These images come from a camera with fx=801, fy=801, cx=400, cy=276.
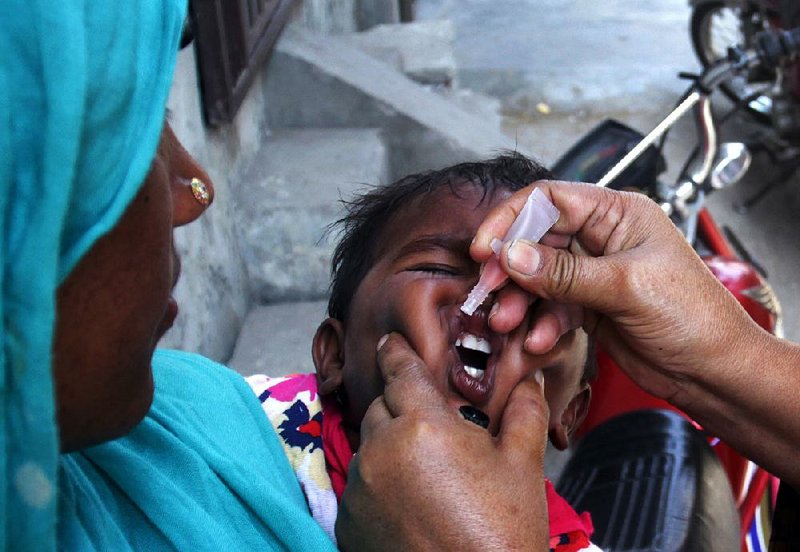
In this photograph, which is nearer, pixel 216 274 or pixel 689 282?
pixel 689 282

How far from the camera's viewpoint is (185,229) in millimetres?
2609

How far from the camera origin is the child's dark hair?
1.67 m

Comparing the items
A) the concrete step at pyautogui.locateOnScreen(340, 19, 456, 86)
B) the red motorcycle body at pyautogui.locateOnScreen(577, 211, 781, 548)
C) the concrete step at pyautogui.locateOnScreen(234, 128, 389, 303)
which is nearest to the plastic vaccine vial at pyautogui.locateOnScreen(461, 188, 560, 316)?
the red motorcycle body at pyautogui.locateOnScreen(577, 211, 781, 548)

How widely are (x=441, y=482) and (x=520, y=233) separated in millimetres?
453

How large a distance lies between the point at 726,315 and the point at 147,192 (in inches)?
37.8

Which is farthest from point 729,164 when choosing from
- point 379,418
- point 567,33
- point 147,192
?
point 567,33

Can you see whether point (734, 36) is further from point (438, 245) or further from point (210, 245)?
point (438, 245)

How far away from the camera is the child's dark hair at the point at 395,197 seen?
5.48 ft

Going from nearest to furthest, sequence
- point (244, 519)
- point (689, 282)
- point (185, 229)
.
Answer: point (244, 519), point (689, 282), point (185, 229)

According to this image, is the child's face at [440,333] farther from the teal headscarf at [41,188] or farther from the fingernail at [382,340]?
the teal headscarf at [41,188]

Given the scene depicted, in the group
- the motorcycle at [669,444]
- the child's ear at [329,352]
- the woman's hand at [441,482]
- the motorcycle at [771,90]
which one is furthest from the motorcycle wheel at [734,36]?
the woman's hand at [441,482]

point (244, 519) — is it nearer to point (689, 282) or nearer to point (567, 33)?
point (689, 282)

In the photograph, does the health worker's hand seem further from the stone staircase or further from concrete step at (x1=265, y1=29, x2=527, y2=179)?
concrete step at (x1=265, y1=29, x2=527, y2=179)

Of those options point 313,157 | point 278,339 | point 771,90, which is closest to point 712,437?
point 278,339
